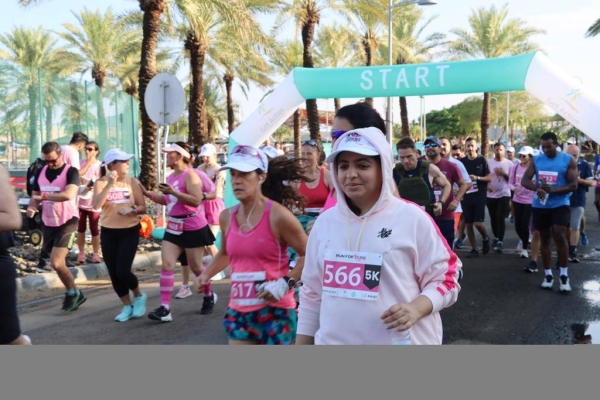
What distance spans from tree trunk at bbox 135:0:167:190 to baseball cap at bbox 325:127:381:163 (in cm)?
1609

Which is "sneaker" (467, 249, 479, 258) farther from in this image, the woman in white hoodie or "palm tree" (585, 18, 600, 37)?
"palm tree" (585, 18, 600, 37)

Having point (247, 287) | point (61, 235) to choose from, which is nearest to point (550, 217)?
point (247, 287)

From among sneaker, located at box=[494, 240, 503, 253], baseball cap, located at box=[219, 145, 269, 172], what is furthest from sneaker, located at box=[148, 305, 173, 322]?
sneaker, located at box=[494, 240, 503, 253]

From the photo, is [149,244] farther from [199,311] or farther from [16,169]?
[16,169]

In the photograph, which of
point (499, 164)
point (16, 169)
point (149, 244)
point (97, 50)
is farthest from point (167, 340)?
point (97, 50)

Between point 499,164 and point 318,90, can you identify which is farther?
point 499,164

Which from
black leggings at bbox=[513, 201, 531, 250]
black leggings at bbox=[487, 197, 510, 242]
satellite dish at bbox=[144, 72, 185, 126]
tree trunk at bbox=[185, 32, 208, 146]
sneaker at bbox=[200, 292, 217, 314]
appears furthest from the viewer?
tree trunk at bbox=[185, 32, 208, 146]

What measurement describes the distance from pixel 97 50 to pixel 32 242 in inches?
974

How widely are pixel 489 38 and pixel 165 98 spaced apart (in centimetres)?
3079

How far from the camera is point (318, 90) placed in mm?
10133

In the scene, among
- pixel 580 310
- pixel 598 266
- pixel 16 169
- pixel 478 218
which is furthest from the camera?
pixel 16 169

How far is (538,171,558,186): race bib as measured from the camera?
8.10 metres

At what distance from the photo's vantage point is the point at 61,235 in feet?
25.7

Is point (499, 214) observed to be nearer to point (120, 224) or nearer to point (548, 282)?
point (548, 282)
